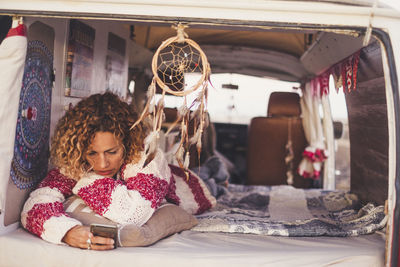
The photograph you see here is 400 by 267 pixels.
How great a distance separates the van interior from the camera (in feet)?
6.75

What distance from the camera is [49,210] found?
85.0 inches

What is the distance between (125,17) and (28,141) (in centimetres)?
102

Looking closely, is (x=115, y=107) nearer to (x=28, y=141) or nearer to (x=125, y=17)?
(x=28, y=141)

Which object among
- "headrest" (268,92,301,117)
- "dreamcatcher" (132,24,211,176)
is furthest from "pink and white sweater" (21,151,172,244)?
"headrest" (268,92,301,117)

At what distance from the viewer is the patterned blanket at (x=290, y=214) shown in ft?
8.35

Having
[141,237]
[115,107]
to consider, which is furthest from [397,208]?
[115,107]

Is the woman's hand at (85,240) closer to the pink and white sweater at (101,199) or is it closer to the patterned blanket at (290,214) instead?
the pink and white sweater at (101,199)

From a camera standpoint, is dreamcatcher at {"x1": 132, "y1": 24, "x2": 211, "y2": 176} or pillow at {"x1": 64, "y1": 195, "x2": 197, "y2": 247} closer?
dreamcatcher at {"x1": 132, "y1": 24, "x2": 211, "y2": 176}

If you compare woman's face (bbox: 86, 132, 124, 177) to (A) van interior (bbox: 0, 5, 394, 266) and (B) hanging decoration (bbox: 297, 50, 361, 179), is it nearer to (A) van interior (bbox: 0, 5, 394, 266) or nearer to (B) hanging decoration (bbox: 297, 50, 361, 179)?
(A) van interior (bbox: 0, 5, 394, 266)

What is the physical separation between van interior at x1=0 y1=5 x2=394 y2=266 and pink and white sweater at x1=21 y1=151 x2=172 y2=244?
9cm

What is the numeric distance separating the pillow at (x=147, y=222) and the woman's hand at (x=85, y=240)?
3.6 inches

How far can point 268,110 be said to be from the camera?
5.21 meters

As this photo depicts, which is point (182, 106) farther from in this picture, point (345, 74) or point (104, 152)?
point (345, 74)

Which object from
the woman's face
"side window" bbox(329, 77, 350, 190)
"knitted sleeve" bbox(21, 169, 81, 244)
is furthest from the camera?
"side window" bbox(329, 77, 350, 190)
